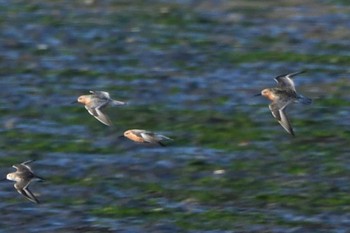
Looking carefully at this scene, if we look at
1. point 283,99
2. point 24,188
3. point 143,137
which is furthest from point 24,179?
point 283,99

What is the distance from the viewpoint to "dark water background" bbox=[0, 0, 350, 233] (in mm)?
13555

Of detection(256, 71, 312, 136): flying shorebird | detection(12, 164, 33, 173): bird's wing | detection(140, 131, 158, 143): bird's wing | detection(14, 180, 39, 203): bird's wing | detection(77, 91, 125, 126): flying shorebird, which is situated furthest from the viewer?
detection(140, 131, 158, 143): bird's wing

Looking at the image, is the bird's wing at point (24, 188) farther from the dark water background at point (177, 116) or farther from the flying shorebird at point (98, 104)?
the flying shorebird at point (98, 104)

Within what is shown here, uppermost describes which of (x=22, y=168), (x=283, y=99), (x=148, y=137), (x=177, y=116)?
(x=283, y=99)

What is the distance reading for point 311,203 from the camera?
13727mm

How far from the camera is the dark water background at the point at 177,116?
1355cm

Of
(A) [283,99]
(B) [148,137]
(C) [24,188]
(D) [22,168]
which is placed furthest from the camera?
(B) [148,137]

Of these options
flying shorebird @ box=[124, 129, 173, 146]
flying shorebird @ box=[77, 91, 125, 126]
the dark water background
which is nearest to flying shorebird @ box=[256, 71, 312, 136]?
the dark water background

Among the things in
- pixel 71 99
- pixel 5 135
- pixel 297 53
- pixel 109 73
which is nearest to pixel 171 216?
pixel 5 135

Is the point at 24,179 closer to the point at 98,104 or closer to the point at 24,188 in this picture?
the point at 24,188

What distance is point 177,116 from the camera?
16656 mm

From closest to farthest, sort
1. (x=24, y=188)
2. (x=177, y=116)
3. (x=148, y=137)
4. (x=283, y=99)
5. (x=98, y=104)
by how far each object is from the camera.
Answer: (x=24, y=188)
(x=283, y=99)
(x=98, y=104)
(x=148, y=137)
(x=177, y=116)

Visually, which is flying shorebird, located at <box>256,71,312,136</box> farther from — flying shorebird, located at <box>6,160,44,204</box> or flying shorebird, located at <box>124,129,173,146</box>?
flying shorebird, located at <box>6,160,44,204</box>

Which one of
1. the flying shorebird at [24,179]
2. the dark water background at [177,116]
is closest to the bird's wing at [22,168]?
the flying shorebird at [24,179]
